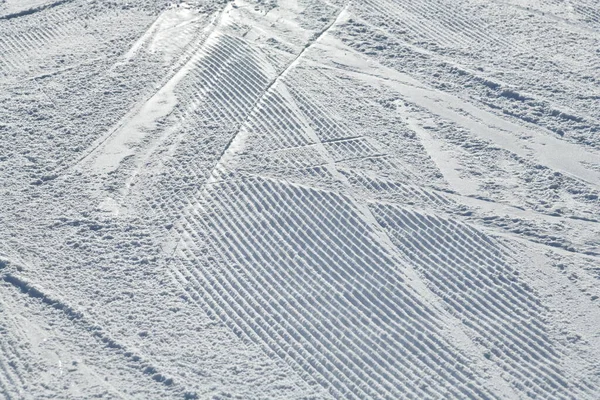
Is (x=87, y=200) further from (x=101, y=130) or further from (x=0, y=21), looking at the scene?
(x=0, y=21)

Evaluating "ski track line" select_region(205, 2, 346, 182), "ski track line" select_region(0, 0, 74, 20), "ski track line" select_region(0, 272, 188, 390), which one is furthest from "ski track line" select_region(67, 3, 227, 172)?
"ski track line" select_region(0, 0, 74, 20)

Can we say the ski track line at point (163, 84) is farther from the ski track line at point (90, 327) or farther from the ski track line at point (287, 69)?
the ski track line at point (90, 327)

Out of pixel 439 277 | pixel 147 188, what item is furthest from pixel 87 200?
pixel 439 277

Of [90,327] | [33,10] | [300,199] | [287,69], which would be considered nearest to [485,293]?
[300,199]

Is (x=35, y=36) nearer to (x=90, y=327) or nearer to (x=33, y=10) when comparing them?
A: (x=33, y=10)

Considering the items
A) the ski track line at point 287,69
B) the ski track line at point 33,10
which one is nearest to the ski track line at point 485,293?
the ski track line at point 287,69

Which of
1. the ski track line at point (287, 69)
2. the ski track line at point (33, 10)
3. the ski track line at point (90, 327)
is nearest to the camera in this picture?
the ski track line at point (90, 327)

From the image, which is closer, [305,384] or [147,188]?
[305,384]

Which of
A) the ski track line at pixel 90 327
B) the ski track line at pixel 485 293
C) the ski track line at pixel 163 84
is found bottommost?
the ski track line at pixel 90 327
